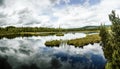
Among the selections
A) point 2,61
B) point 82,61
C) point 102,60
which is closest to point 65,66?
point 82,61

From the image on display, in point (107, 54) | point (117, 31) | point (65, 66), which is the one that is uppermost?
point (117, 31)

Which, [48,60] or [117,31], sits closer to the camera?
[117,31]

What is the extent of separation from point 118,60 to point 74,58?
3344 centimetres

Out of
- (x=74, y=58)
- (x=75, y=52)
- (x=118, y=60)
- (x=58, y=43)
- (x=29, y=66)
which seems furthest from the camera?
(x=58, y=43)

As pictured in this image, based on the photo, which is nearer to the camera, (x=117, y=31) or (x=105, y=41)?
(x=117, y=31)

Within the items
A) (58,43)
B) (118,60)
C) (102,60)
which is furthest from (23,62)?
(58,43)

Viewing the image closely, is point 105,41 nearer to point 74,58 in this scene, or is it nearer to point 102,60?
point 102,60

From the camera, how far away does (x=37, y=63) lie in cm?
6119

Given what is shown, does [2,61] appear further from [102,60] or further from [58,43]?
[58,43]

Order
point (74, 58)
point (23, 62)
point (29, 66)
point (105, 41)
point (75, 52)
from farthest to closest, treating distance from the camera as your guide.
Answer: point (75, 52), point (74, 58), point (23, 62), point (29, 66), point (105, 41)

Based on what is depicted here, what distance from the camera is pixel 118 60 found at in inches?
1414

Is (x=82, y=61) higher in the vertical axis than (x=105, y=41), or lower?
lower

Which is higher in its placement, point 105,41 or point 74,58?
point 105,41

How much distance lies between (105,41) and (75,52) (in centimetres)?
3025
